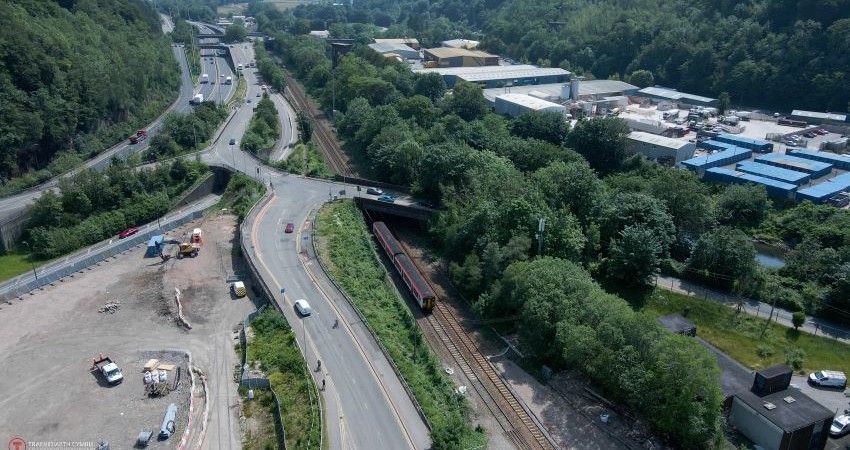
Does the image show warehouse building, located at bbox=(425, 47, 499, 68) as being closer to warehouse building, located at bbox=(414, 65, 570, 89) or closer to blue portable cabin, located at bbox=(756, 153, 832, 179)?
warehouse building, located at bbox=(414, 65, 570, 89)

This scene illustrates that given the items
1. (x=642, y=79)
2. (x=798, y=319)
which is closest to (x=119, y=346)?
(x=798, y=319)

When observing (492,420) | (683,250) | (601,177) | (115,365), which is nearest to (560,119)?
(601,177)

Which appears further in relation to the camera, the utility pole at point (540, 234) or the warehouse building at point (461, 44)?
the warehouse building at point (461, 44)

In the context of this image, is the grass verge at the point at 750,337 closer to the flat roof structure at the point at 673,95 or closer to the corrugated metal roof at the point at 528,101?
the corrugated metal roof at the point at 528,101

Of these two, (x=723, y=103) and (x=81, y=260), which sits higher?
(x=723, y=103)

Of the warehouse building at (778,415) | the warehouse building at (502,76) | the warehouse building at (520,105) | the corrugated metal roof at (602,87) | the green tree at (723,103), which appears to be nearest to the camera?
the warehouse building at (778,415)

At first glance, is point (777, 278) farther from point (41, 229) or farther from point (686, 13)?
Result: point (686, 13)

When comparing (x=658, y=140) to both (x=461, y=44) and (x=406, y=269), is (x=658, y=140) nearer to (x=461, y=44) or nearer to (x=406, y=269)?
(x=406, y=269)

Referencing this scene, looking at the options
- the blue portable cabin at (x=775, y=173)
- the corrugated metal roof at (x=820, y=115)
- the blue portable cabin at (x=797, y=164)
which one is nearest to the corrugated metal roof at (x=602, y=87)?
the corrugated metal roof at (x=820, y=115)
